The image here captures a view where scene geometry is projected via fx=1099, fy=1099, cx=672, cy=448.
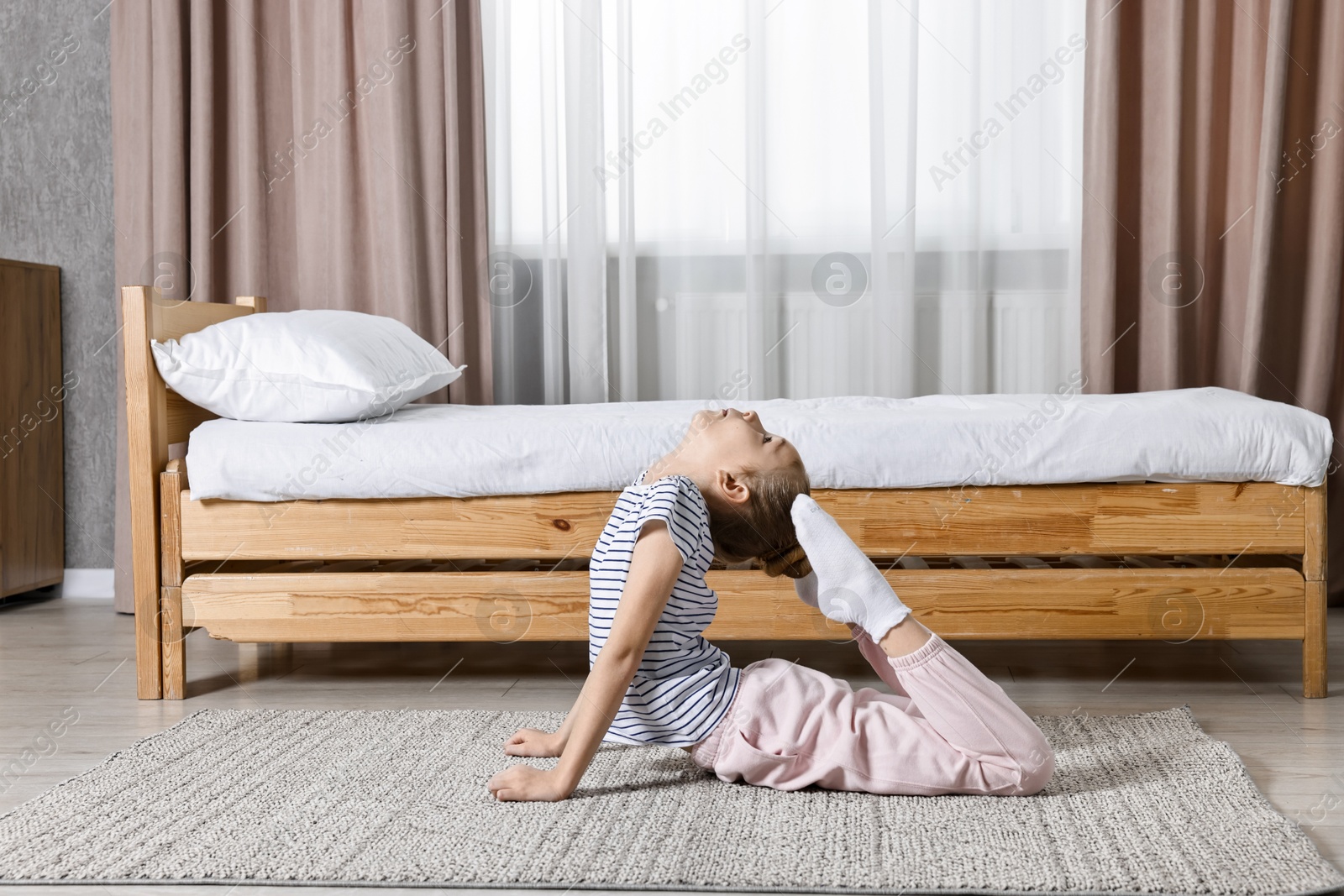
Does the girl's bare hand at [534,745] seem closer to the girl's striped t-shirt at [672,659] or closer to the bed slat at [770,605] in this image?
the girl's striped t-shirt at [672,659]

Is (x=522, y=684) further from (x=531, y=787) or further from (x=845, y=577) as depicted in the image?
(x=845, y=577)

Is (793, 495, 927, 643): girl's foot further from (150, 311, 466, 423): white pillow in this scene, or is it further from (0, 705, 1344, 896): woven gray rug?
(150, 311, 466, 423): white pillow

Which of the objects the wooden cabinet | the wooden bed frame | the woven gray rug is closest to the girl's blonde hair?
the woven gray rug

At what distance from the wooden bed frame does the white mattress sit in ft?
0.10

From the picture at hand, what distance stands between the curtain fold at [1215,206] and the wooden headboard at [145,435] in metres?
1.93

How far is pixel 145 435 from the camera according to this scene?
1.84 meters

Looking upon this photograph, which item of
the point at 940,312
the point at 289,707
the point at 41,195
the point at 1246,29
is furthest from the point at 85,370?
the point at 1246,29

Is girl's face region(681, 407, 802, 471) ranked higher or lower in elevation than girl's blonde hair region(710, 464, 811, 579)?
higher

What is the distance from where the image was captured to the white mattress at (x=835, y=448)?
1724 millimetres

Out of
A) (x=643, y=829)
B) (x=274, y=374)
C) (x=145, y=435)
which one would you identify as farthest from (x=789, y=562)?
(x=145, y=435)

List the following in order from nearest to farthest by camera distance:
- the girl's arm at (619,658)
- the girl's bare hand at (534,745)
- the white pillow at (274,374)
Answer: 1. the girl's arm at (619,658)
2. the girl's bare hand at (534,745)
3. the white pillow at (274,374)

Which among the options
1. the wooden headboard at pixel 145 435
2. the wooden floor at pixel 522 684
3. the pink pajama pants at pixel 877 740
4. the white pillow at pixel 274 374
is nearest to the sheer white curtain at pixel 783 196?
the wooden floor at pixel 522 684

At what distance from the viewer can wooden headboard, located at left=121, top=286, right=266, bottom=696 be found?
1810 mm

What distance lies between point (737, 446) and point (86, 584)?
226 centimetres
